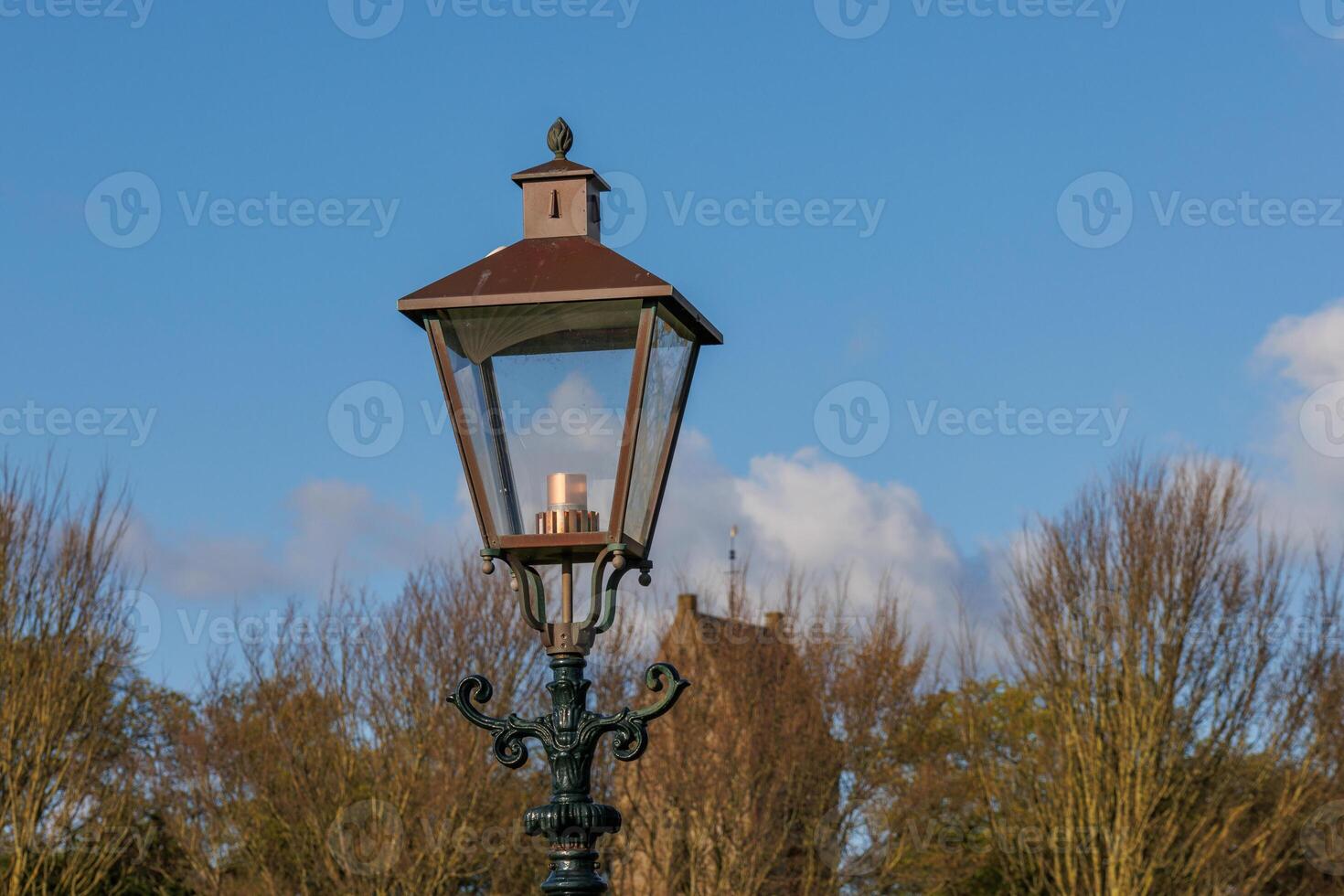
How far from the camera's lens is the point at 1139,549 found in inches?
1107

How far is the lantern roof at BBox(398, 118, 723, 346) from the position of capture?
533cm

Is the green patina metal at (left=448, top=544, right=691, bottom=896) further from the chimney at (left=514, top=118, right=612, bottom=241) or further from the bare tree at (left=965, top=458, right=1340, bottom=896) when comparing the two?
the bare tree at (left=965, top=458, right=1340, bottom=896)

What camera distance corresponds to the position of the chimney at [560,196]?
5.71 m

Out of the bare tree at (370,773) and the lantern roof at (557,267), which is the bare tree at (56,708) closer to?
the bare tree at (370,773)

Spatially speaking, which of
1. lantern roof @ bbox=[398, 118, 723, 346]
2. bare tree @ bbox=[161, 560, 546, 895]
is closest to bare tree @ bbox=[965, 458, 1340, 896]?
bare tree @ bbox=[161, 560, 546, 895]

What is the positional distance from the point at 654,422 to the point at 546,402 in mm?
342

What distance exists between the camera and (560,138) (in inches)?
231

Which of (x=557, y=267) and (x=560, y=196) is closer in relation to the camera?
(x=557, y=267)

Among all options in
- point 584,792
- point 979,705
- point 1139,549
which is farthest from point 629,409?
point 979,705

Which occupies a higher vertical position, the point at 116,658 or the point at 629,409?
the point at 116,658

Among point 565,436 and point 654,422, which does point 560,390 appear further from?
point 654,422

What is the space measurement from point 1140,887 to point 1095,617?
427cm

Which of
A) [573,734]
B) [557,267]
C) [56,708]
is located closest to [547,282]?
[557,267]

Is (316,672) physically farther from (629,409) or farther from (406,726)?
(629,409)
